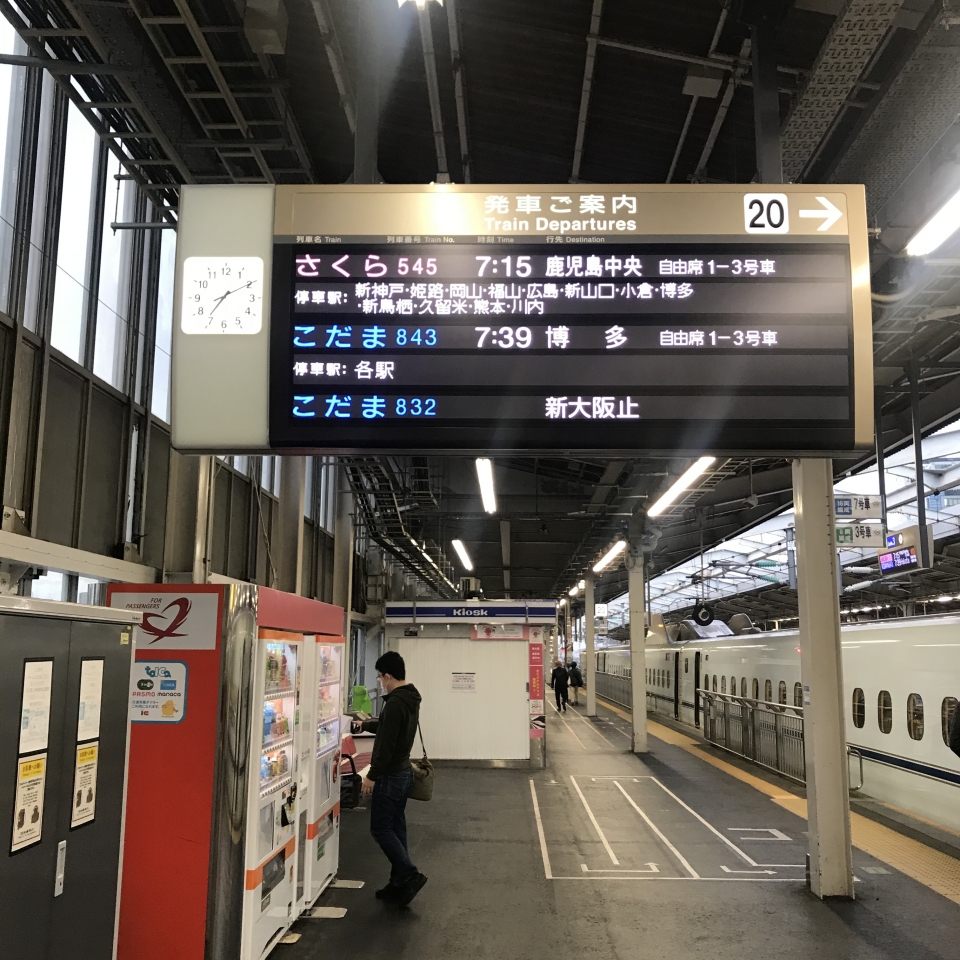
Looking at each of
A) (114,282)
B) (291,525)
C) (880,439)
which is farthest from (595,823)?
(114,282)

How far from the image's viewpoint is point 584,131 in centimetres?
702

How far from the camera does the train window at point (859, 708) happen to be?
512 inches

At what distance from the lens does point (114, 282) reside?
7730 mm

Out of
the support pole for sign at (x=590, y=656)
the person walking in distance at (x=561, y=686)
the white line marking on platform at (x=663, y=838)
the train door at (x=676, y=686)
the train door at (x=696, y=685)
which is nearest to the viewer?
the white line marking on platform at (x=663, y=838)

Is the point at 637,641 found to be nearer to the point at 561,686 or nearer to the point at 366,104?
the point at 561,686

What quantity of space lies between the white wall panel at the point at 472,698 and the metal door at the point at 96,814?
1114 cm

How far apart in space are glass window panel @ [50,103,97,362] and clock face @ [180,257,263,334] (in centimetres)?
279

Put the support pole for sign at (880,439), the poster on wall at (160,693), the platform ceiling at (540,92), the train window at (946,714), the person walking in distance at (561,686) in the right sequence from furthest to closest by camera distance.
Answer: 1. the person walking in distance at (561,686)
2. the support pole for sign at (880,439)
3. the train window at (946,714)
4. the poster on wall at (160,693)
5. the platform ceiling at (540,92)

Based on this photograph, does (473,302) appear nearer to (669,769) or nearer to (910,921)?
(910,921)

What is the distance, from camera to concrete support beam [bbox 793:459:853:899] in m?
7.50

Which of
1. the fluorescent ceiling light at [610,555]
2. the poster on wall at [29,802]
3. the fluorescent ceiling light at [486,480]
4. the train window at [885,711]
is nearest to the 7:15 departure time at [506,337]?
the poster on wall at [29,802]

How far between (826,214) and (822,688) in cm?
486

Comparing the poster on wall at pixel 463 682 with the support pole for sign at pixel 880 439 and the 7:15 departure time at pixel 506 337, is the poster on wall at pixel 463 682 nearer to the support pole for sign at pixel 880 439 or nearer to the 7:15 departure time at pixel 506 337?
the support pole for sign at pixel 880 439

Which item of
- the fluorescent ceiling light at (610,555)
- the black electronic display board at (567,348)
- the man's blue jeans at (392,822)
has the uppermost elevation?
the fluorescent ceiling light at (610,555)
